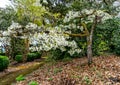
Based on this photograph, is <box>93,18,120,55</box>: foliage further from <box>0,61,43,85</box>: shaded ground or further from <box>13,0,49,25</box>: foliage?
<box>13,0,49,25</box>: foliage

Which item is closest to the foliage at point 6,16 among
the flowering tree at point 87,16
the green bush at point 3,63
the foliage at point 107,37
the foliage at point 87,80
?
the green bush at point 3,63

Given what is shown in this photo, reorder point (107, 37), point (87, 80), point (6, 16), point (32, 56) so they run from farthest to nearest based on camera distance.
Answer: point (32, 56) < point (6, 16) < point (107, 37) < point (87, 80)

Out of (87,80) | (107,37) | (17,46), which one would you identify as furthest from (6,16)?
(87,80)

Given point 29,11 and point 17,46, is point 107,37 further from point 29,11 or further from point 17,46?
point 17,46

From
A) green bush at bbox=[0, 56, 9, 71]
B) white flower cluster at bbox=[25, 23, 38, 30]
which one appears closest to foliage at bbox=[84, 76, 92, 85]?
white flower cluster at bbox=[25, 23, 38, 30]

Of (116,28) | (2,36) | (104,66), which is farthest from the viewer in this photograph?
(116,28)

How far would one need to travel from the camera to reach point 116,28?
581 inches

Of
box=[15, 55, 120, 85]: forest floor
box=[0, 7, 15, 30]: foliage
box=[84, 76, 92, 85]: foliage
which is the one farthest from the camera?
box=[0, 7, 15, 30]: foliage

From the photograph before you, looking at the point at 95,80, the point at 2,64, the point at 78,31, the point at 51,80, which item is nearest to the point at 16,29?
the point at 51,80

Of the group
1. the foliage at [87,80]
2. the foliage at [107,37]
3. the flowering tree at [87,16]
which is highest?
the flowering tree at [87,16]

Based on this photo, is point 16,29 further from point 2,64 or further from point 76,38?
point 2,64

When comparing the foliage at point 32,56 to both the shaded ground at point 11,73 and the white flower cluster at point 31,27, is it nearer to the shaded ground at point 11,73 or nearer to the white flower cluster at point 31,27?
the shaded ground at point 11,73

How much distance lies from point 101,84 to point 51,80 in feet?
7.51

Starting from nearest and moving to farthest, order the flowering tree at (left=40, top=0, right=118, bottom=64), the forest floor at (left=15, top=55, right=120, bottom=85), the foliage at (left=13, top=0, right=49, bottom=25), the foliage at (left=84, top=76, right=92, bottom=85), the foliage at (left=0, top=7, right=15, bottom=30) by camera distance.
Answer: the foliage at (left=84, top=76, right=92, bottom=85) < the forest floor at (left=15, top=55, right=120, bottom=85) < the flowering tree at (left=40, top=0, right=118, bottom=64) < the foliage at (left=13, top=0, right=49, bottom=25) < the foliage at (left=0, top=7, right=15, bottom=30)
